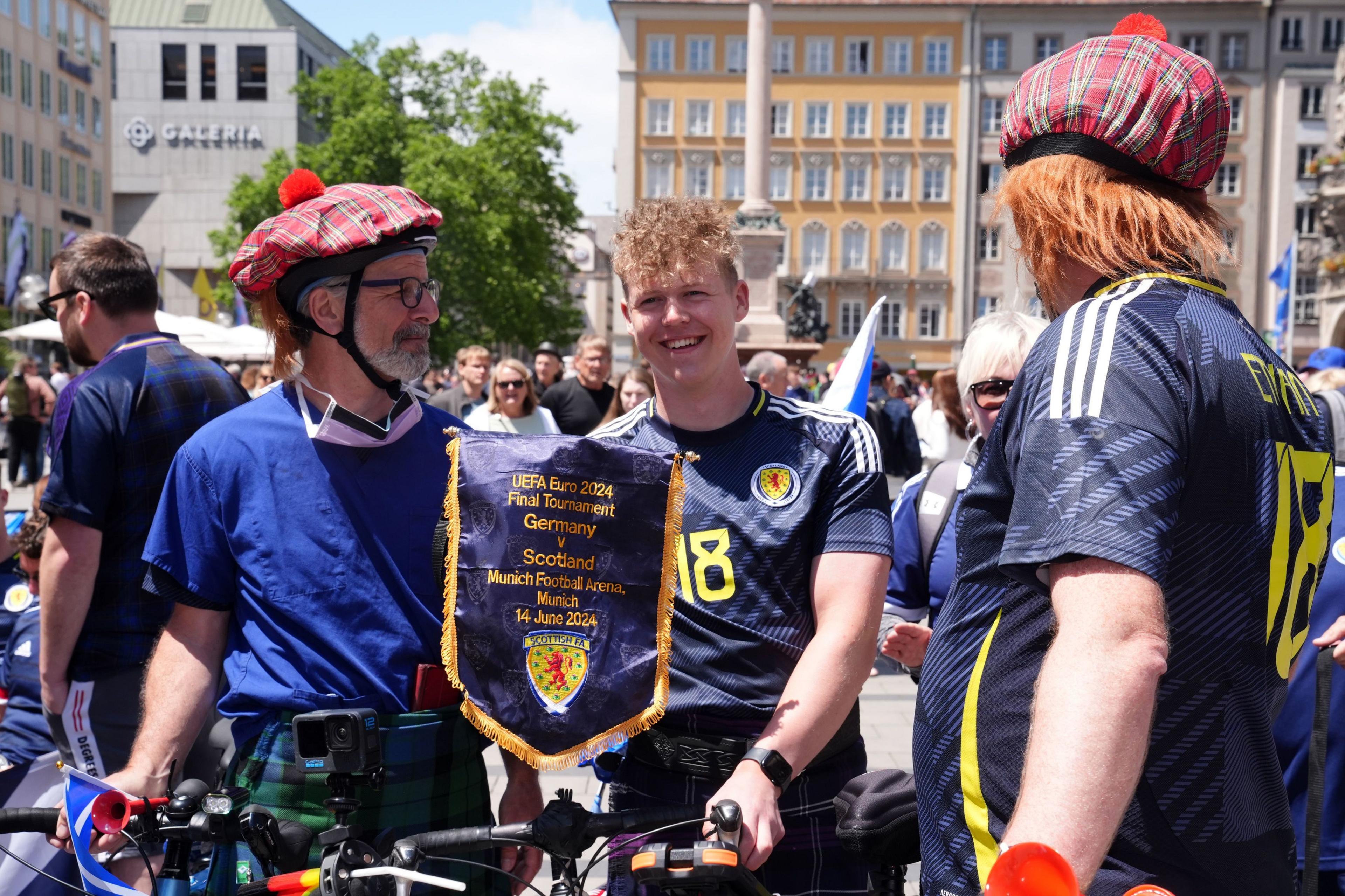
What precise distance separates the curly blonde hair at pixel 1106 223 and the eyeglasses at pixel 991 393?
6.40ft

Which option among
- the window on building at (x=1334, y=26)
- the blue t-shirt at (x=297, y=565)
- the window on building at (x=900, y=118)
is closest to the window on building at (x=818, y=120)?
the window on building at (x=900, y=118)

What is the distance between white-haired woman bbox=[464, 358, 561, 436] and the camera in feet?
29.3

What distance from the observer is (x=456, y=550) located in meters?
2.20

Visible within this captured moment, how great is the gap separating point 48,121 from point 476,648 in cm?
5705

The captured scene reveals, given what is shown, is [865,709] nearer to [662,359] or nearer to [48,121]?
[662,359]

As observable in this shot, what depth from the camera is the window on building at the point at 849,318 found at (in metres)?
60.3

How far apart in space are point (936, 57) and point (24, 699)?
59.8 m

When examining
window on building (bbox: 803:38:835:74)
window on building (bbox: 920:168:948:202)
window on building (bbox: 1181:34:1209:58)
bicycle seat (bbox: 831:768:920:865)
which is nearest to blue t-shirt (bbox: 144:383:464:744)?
bicycle seat (bbox: 831:768:920:865)

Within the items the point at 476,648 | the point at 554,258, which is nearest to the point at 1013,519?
the point at 476,648

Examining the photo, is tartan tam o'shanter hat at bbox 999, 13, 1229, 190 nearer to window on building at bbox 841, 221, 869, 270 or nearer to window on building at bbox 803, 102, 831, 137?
window on building at bbox 841, 221, 869, 270

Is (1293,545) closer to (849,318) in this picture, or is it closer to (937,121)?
(849,318)

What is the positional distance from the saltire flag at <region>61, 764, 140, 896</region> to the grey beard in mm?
943

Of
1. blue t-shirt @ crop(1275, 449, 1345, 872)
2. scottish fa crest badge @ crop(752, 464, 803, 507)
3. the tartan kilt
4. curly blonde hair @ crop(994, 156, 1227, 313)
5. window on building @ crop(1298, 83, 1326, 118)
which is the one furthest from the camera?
window on building @ crop(1298, 83, 1326, 118)

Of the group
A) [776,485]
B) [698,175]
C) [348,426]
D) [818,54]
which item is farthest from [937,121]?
[348,426]
